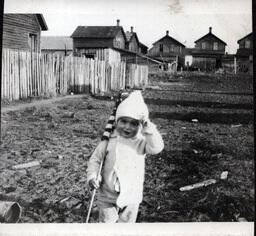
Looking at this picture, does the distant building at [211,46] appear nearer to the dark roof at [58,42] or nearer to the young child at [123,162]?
the young child at [123,162]

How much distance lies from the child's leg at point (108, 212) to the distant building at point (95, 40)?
1120 mm

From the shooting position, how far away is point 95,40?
3.25 meters

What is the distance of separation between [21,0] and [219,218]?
1.73 metres

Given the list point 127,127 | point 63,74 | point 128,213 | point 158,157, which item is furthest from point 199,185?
point 63,74

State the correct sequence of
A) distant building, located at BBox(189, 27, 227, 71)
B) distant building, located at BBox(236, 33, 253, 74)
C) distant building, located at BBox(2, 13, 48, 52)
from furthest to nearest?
distant building, located at BBox(2, 13, 48, 52), distant building, located at BBox(189, 27, 227, 71), distant building, located at BBox(236, 33, 253, 74)

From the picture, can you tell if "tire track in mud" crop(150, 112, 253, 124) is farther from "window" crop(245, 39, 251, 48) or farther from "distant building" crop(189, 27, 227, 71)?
"window" crop(245, 39, 251, 48)

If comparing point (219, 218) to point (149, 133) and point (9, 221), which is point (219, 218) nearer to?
point (149, 133)

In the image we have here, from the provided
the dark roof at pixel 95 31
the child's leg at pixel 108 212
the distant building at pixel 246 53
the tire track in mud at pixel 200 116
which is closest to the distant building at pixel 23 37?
the dark roof at pixel 95 31

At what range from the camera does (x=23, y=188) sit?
1.91 metres

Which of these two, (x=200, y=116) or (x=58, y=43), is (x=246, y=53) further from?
(x=58, y=43)

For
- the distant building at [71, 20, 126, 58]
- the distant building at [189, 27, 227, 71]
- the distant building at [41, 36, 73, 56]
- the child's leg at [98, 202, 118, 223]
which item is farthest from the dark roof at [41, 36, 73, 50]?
the child's leg at [98, 202, 118, 223]

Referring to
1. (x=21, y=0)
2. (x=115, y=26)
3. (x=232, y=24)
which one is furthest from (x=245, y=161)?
(x=21, y=0)

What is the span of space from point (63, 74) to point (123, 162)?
94.3 inches

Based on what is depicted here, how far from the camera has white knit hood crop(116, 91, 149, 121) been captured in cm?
158
